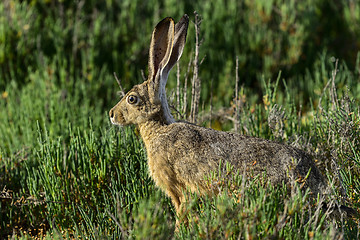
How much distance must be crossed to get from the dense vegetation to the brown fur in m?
0.12

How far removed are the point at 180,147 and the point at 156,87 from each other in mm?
502

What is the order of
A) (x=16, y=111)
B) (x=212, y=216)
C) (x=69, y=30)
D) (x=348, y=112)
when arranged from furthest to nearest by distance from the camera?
(x=69, y=30) < (x=16, y=111) < (x=348, y=112) < (x=212, y=216)

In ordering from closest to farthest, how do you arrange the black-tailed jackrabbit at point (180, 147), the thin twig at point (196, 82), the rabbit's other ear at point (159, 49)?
1. the black-tailed jackrabbit at point (180, 147)
2. the rabbit's other ear at point (159, 49)
3. the thin twig at point (196, 82)

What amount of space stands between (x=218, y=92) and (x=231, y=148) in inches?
115

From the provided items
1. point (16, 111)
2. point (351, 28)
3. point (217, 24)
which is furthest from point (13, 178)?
point (351, 28)

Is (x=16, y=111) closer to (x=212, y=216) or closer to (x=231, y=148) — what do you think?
(x=231, y=148)

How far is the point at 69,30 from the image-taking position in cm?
657

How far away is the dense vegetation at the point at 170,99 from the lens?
2.51 meters

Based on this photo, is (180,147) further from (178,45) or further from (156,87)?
(178,45)

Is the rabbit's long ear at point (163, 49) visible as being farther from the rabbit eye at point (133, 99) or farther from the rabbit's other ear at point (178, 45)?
the rabbit eye at point (133, 99)

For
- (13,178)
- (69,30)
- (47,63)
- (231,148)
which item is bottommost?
(13,178)

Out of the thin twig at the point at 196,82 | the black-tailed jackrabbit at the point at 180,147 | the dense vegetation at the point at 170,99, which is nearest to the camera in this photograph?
the dense vegetation at the point at 170,99

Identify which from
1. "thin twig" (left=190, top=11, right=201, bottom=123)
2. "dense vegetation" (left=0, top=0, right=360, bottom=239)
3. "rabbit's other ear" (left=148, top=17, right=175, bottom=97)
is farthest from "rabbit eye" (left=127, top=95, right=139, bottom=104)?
"thin twig" (left=190, top=11, right=201, bottom=123)

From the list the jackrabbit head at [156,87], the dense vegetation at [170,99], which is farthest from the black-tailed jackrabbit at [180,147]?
the dense vegetation at [170,99]
